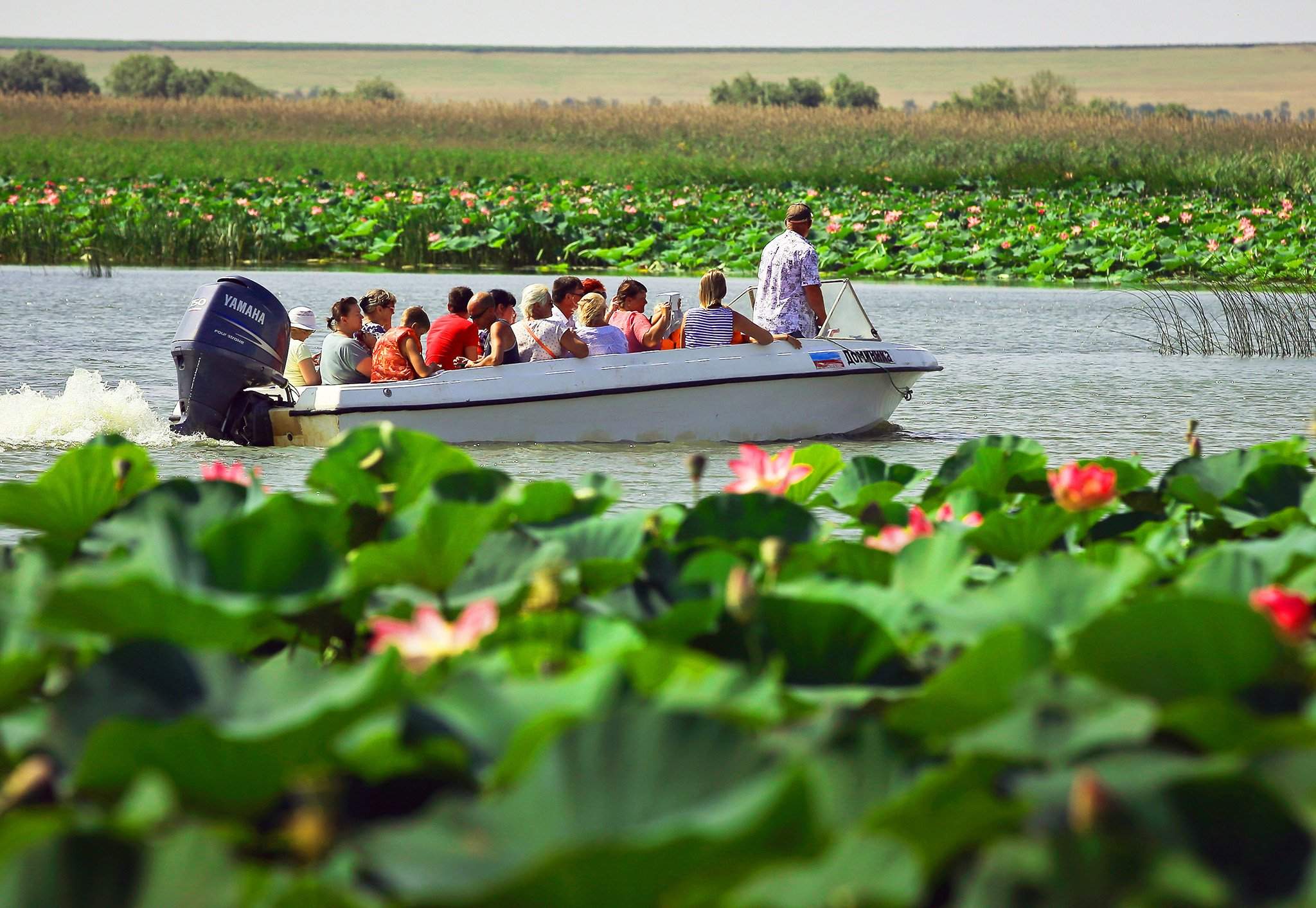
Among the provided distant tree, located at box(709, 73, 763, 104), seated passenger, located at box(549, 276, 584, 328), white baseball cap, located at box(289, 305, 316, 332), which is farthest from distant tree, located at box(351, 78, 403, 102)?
seated passenger, located at box(549, 276, 584, 328)

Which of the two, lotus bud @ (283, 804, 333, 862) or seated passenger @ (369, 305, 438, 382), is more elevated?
lotus bud @ (283, 804, 333, 862)

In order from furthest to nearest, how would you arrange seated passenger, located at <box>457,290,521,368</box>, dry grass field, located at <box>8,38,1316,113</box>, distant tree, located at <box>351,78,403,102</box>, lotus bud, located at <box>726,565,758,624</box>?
dry grass field, located at <box>8,38,1316,113</box> → distant tree, located at <box>351,78,403,102</box> → seated passenger, located at <box>457,290,521,368</box> → lotus bud, located at <box>726,565,758,624</box>

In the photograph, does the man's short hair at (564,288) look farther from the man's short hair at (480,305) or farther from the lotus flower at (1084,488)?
the lotus flower at (1084,488)

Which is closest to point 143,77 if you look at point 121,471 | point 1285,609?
point 121,471

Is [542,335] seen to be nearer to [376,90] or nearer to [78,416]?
[78,416]

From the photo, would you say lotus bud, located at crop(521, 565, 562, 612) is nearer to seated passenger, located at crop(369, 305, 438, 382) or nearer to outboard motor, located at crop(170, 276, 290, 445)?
outboard motor, located at crop(170, 276, 290, 445)

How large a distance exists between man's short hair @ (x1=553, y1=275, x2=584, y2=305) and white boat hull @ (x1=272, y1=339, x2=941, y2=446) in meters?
0.47

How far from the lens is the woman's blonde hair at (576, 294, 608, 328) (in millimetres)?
8648

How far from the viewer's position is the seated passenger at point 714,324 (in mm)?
8828

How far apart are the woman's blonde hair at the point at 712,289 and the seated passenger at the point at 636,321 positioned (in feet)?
0.73

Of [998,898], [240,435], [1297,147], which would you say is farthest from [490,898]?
[1297,147]

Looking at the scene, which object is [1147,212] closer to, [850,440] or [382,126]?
[850,440]

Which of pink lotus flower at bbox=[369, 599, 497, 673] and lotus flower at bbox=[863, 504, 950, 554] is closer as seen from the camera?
pink lotus flower at bbox=[369, 599, 497, 673]

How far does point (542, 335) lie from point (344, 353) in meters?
1.13
